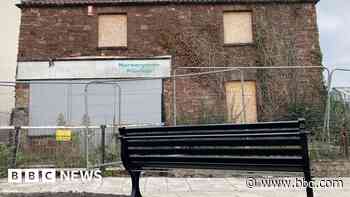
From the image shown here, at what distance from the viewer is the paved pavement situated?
22.8 feet

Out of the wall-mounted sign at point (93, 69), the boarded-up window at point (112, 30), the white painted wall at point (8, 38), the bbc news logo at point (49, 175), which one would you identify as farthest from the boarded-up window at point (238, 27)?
the white painted wall at point (8, 38)

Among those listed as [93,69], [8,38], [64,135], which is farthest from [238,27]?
[8,38]

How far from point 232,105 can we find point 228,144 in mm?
8748

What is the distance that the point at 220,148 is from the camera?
14.4ft

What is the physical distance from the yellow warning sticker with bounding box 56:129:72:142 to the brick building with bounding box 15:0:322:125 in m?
4.86

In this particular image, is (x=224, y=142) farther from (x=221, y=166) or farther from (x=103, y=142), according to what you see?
(x=103, y=142)

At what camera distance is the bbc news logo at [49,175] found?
8.90 metres

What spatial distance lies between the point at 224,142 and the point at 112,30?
13.4 m

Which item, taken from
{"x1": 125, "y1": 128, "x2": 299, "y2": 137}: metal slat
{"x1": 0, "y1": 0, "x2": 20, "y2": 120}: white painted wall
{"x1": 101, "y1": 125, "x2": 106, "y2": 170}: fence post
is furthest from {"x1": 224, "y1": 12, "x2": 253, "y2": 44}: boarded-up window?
{"x1": 0, "y1": 0, "x2": 20, "y2": 120}: white painted wall

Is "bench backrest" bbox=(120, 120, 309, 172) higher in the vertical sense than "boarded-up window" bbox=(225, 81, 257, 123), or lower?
lower

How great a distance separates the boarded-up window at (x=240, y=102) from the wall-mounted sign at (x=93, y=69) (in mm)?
2870

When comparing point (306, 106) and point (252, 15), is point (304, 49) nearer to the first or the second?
point (252, 15)

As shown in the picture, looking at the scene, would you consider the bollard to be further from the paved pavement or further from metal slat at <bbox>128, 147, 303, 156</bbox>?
metal slat at <bbox>128, 147, 303, 156</bbox>

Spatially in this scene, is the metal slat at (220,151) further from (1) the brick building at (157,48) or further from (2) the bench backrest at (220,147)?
(1) the brick building at (157,48)
